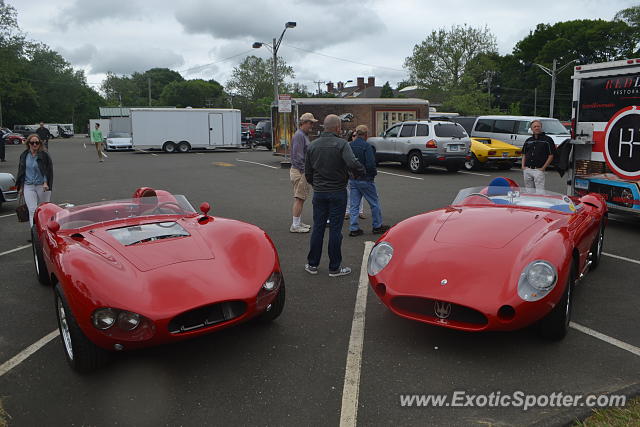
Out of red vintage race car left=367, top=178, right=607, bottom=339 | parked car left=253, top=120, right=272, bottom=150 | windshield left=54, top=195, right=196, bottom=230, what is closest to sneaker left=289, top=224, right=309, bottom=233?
windshield left=54, top=195, right=196, bottom=230

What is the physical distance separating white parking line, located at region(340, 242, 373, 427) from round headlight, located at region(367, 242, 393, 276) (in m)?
0.50

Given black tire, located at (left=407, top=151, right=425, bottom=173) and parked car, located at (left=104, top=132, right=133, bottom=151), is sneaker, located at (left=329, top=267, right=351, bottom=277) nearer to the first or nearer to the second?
black tire, located at (left=407, top=151, right=425, bottom=173)

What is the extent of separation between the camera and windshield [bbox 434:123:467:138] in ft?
55.0

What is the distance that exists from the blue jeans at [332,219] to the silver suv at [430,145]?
11349 mm

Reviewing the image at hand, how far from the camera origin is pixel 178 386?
11.2 feet

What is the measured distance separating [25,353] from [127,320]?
50.6 inches

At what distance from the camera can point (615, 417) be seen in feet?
9.62

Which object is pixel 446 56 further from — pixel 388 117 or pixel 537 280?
pixel 537 280

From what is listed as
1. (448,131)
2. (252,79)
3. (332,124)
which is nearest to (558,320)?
(332,124)

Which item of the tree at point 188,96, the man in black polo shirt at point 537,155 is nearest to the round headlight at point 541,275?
the man in black polo shirt at point 537,155

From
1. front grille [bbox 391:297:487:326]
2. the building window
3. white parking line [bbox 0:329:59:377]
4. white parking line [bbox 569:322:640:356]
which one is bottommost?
A: white parking line [bbox 0:329:59:377]

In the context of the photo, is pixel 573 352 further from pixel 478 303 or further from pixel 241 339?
pixel 241 339

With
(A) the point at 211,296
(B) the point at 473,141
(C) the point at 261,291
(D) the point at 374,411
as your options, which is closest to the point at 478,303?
(D) the point at 374,411

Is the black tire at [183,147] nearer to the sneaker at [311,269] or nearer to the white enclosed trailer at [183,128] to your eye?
the white enclosed trailer at [183,128]
